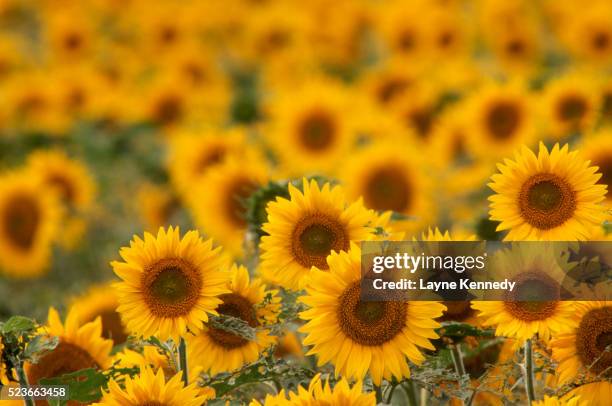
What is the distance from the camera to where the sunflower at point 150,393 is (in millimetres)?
2057

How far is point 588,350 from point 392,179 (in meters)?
2.80

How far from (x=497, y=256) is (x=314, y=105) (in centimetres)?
348

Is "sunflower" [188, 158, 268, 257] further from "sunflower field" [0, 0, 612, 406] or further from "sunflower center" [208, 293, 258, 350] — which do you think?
"sunflower center" [208, 293, 258, 350]

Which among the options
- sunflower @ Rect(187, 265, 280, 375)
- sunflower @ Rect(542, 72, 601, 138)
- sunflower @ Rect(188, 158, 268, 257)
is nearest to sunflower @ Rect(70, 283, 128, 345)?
sunflower @ Rect(187, 265, 280, 375)

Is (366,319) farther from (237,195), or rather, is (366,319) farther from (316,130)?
(316,130)

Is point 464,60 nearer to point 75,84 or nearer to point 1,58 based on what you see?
point 75,84

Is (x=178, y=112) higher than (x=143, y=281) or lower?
higher

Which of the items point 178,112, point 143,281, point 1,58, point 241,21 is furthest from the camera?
point 241,21

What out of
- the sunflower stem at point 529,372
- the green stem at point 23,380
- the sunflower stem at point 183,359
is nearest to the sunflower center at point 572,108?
the sunflower stem at point 529,372

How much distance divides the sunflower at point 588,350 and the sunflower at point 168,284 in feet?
2.76

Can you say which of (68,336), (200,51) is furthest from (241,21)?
(68,336)

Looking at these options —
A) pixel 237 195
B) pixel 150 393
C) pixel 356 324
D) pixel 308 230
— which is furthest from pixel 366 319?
pixel 237 195

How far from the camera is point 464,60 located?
6949mm

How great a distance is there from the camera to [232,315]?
243cm
